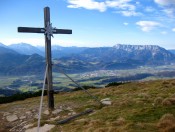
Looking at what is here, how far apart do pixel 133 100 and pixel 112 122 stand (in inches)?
216

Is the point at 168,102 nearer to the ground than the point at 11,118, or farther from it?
farther from it

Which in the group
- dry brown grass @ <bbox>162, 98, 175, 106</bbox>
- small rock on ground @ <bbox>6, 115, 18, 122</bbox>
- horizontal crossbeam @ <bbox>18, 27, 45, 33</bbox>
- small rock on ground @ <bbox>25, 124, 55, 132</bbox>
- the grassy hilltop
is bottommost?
small rock on ground @ <bbox>6, 115, 18, 122</bbox>

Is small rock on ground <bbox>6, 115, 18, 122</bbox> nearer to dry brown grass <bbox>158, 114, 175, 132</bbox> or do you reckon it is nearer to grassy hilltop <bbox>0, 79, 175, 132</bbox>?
grassy hilltop <bbox>0, 79, 175, 132</bbox>

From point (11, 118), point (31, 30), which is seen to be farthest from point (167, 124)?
point (11, 118)

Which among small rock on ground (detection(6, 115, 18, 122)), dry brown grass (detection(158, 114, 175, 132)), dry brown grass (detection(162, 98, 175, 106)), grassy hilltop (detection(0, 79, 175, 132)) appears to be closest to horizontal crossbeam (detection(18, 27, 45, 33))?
grassy hilltop (detection(0, 79, 175, 132))

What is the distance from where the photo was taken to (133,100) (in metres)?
19.3

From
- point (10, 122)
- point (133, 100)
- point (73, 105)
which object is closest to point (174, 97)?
point (133, 100)

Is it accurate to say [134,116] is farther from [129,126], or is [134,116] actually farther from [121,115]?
[129,126]

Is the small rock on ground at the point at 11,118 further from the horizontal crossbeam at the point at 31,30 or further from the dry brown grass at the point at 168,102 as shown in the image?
the dry brown grass at the point at 168,102

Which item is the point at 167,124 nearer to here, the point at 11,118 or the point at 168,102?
the point at 168,102

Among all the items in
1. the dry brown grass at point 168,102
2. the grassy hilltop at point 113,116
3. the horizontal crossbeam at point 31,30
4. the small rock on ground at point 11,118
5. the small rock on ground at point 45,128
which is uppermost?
the horizontal crossbeam at point 31,30

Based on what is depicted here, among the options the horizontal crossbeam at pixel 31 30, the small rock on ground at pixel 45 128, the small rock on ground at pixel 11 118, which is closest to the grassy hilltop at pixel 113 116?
the small rock on ground at pixel 11 118

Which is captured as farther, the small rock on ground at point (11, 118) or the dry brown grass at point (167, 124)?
the small rock on ground at point (11, 118)

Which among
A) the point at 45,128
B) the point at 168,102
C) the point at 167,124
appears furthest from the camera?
the point at 168,102
